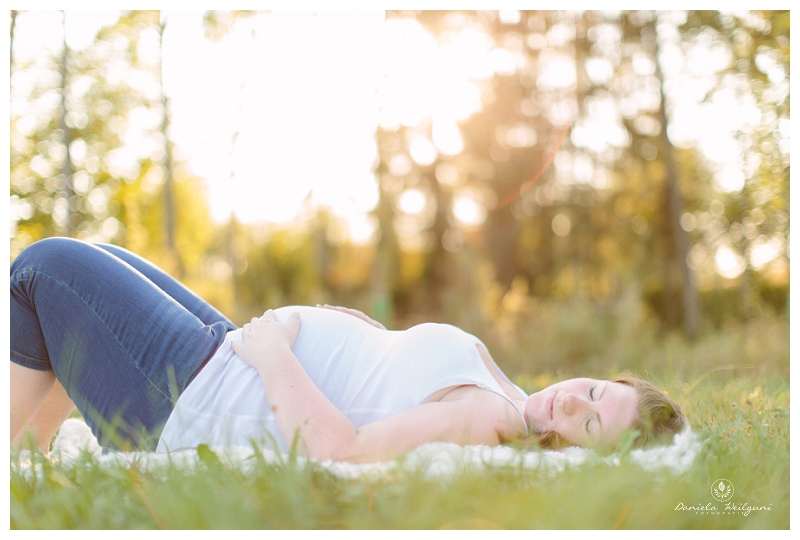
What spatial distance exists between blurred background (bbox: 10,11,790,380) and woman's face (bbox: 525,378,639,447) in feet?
3.18

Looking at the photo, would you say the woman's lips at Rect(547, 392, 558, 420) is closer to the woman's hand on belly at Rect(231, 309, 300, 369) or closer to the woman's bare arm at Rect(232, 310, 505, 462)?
the woman's bare arm at Rect(232, 310, 505, 462)

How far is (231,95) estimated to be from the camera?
9.28 m

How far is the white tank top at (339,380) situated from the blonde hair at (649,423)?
0.13 metres

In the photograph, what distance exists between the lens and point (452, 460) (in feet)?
4.69

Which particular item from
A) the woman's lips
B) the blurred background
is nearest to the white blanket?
the woman's lips

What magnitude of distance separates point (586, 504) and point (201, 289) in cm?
725

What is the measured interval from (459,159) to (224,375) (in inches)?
468

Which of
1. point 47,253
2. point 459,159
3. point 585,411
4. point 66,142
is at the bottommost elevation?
point 585,411

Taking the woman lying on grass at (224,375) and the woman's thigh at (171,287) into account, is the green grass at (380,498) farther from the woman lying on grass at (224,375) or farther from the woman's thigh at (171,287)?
the woman's thigh at (171,287)

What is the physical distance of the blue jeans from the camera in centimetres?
174

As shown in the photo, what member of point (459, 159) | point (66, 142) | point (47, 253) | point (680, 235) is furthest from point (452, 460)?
point (459, 159)

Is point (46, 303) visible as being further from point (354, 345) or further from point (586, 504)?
point (586, 504)

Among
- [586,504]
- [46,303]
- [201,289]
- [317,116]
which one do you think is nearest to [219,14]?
[317,116]

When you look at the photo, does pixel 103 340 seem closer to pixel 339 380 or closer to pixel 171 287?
pixel 171 287
